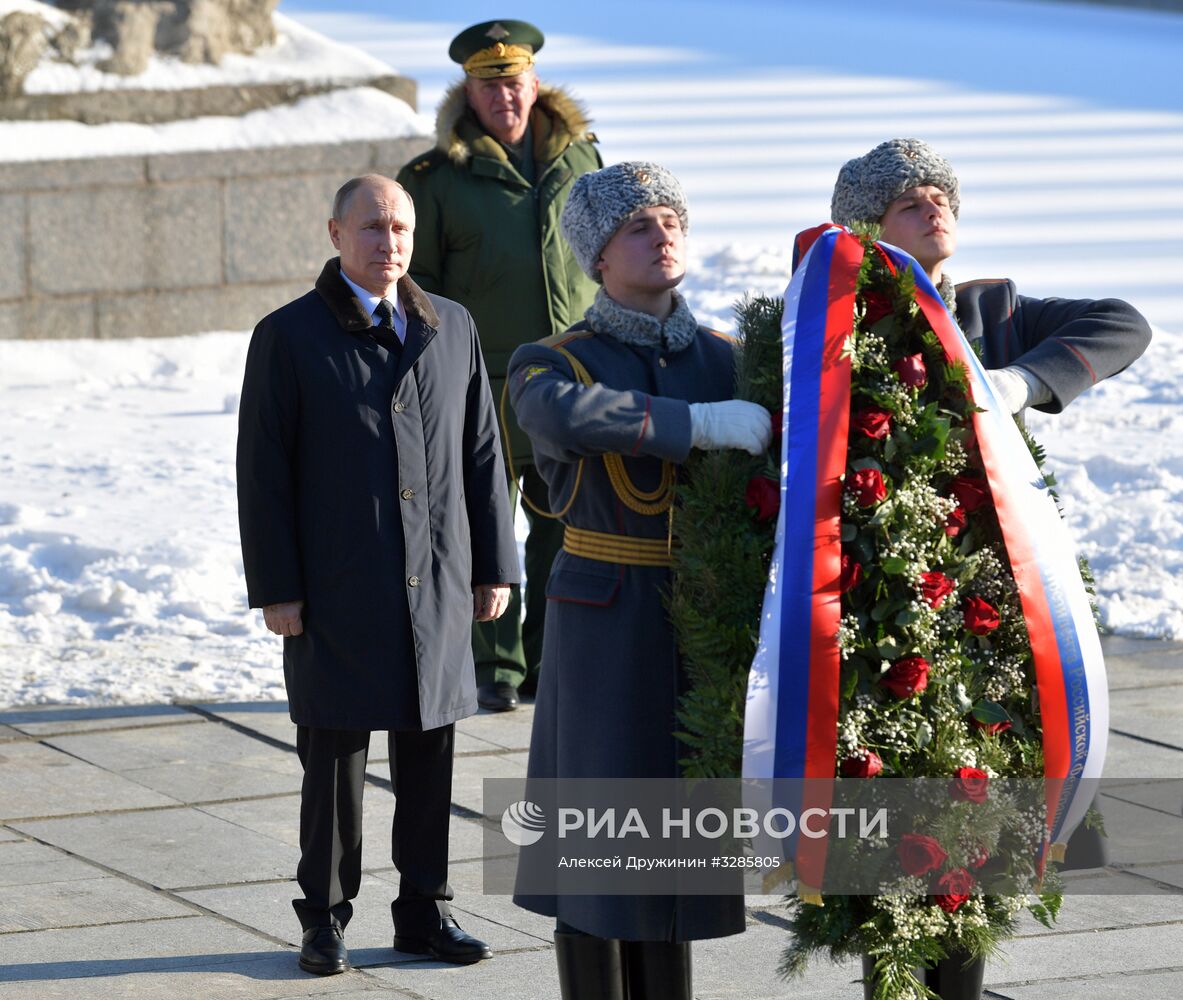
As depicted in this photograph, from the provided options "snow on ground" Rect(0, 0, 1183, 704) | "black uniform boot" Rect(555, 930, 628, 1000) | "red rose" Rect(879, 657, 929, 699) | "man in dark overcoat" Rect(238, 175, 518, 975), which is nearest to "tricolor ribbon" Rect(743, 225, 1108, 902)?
"red rose" Rect(879, 657, 929, 699)

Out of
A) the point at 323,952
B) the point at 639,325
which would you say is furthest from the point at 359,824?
the point at 639,325

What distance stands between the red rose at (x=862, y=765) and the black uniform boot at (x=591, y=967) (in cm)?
60

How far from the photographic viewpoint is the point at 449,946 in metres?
4.53

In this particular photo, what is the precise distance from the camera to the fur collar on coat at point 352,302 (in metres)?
4.54

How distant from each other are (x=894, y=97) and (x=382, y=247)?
61.8 ft

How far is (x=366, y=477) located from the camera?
14.8ft

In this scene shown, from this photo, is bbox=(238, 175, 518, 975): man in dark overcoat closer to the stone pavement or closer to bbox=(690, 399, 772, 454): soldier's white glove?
the stone pavement

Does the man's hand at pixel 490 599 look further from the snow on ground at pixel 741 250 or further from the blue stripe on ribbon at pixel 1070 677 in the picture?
the snow on ground at pixel 741 250

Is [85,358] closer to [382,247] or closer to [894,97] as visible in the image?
[382,247]

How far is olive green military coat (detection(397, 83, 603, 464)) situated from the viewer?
6539mm

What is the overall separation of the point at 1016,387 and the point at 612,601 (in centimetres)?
87

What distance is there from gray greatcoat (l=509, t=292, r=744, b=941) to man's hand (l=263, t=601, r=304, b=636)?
74 cm

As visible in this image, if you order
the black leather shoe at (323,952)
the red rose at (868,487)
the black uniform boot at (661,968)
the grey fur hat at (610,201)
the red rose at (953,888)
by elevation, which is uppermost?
the grey fur hat at (610,201)

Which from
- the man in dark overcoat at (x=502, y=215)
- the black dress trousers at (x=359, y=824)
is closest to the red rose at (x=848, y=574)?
the black dress trousers at (x=359, y=824)
